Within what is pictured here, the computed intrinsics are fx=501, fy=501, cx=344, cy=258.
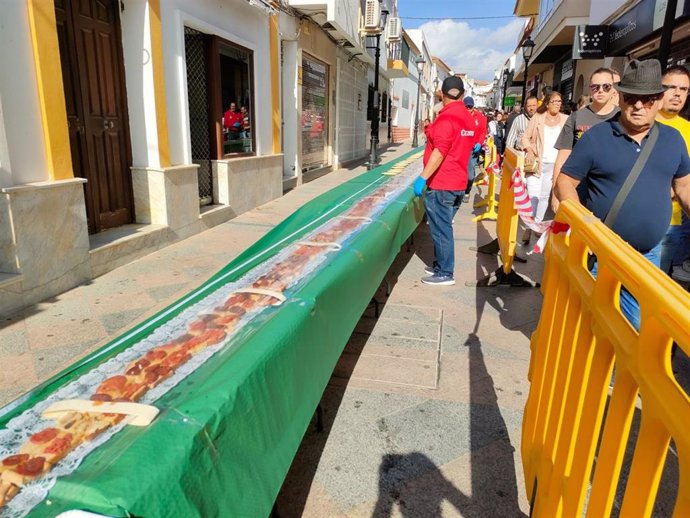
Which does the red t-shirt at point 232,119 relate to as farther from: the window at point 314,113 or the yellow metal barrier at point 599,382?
the yellow metal barrier at point 599,382

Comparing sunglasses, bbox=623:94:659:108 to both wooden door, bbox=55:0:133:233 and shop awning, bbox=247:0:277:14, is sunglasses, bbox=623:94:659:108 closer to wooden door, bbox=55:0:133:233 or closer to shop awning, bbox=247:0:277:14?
wooden door, bbox=55:0:133:233

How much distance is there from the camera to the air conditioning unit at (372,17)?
1511 centimetres

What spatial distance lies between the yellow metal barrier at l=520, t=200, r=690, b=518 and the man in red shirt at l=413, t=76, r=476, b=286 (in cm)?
278

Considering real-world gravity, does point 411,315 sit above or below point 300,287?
below

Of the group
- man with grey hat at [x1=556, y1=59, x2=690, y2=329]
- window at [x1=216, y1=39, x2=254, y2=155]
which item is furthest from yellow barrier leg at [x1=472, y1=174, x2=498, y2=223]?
man with grey hat at [x1=556, y1=59, x2=690, y2=329]

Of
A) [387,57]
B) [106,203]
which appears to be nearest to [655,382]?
[106,203]

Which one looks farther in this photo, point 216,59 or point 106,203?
point 216,59

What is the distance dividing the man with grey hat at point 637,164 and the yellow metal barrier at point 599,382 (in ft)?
2.27

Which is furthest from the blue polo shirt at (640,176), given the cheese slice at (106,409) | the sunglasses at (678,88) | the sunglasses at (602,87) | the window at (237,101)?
the window at (237,101)

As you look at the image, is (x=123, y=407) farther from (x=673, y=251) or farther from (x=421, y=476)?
(x=673, y=251)

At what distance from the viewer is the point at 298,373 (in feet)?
6.57

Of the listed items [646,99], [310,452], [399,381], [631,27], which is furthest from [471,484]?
[631,27]

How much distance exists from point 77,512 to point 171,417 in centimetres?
34

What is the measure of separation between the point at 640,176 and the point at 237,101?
827 centimetres
